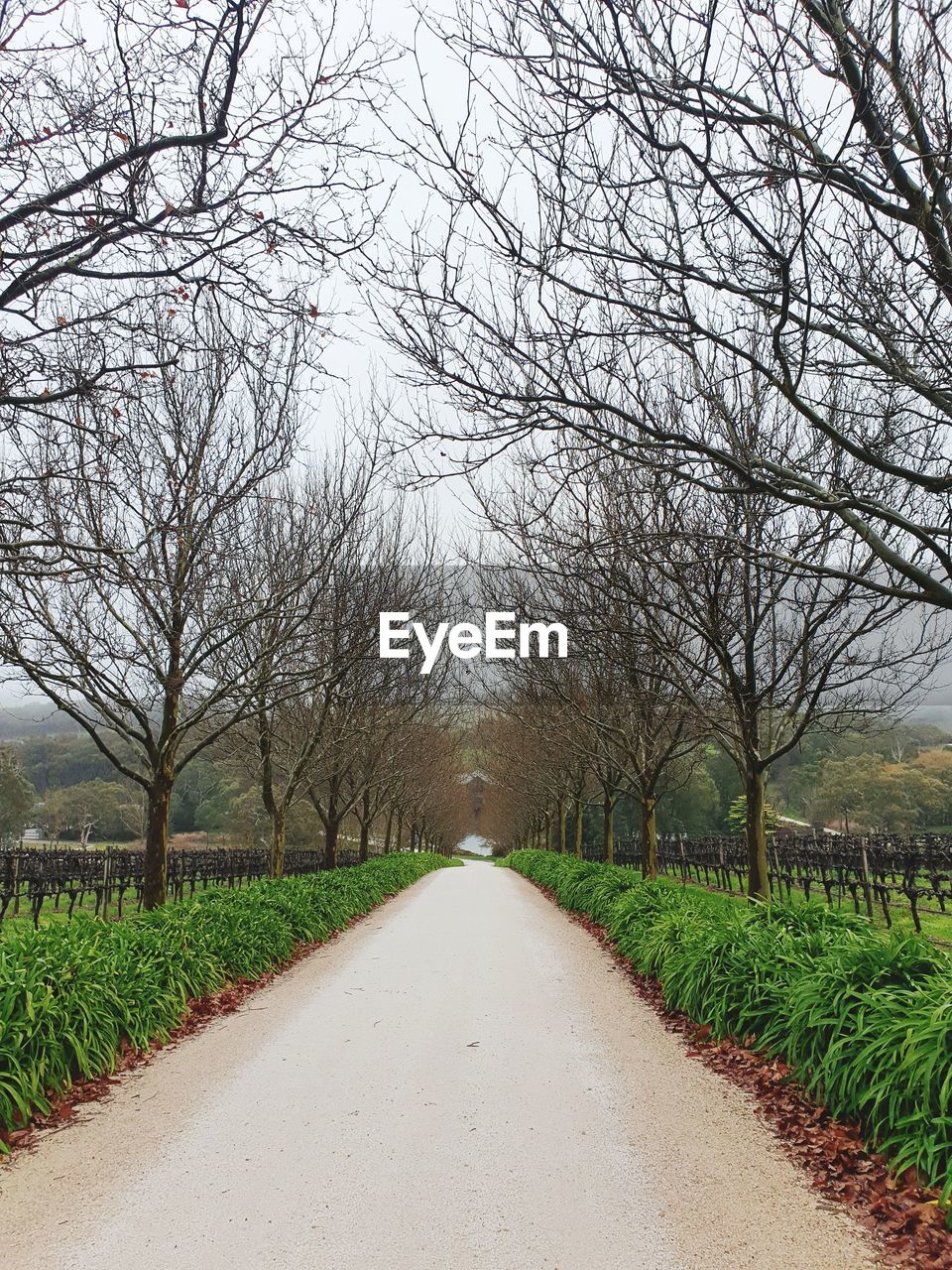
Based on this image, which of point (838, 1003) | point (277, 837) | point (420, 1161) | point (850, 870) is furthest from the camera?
point (850, 870)

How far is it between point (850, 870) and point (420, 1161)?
16.3 meters

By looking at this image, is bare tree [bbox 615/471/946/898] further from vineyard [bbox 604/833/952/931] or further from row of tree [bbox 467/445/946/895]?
vineyard [bbox 604/833/952/931]

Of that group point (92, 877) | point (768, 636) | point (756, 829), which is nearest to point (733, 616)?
point (768, 636)

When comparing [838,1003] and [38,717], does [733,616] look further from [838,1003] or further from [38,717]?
[38,717]

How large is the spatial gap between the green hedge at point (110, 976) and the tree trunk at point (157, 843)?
27 cm

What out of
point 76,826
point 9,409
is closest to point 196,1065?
point 9,409

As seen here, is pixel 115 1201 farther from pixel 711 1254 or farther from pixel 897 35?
pixel 897 35

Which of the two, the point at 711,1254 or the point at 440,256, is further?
the point at 440,256

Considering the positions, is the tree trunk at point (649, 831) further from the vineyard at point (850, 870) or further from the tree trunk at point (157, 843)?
the tree trunk at point (157, 843)

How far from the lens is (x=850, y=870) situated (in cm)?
1766

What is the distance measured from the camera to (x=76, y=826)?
49500mm

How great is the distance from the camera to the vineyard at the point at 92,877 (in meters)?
16.8

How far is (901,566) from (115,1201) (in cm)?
494

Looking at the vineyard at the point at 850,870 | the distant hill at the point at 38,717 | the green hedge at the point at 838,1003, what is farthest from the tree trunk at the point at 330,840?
the green hedge at the point at 838,1003
